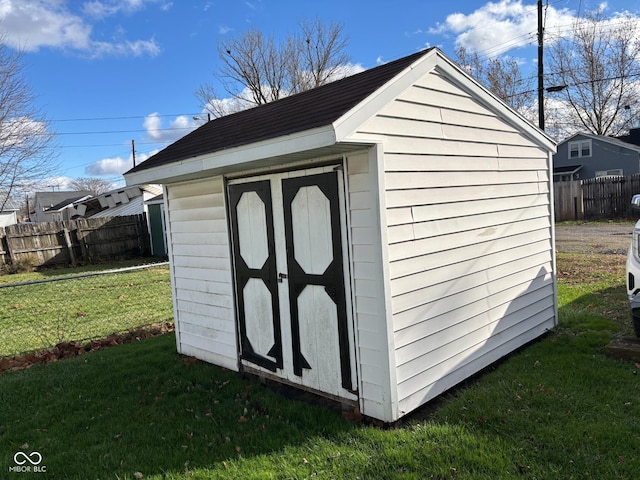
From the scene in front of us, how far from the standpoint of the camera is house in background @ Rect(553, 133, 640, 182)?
86.4 feet

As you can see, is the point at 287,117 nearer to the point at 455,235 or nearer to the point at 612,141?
the point at 455,235

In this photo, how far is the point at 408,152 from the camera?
3.55 metres

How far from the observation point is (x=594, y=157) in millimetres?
27609

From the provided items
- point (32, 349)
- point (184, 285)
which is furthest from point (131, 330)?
point (184, 285)

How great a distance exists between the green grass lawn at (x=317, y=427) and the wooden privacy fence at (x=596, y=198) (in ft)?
57.8

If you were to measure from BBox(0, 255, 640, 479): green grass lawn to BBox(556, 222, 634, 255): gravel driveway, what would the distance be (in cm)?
777

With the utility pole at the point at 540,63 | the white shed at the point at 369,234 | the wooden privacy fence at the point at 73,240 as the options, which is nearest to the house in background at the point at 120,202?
the wooden privacy fence at the point at 73,240

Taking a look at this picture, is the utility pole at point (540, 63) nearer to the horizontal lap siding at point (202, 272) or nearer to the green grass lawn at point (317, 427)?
the green grass lawn at point (317, 427)

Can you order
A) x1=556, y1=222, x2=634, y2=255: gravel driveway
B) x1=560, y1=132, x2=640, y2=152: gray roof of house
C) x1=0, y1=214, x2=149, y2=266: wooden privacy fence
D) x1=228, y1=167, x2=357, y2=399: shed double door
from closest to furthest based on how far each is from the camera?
1. x1=228, y1=167, x2=357, y2=399: shed double door
2. x1=556, y1=222, x2=634, y2=255: gravel driveway
3. x1=0, y1=214, x2=149, y2=266: wooden privacy fence
4. x1=560, y1=132, x2=640, y2=152: gray roof of house

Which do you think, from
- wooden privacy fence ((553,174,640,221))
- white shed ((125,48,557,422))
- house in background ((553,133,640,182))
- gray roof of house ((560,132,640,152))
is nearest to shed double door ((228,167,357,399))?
white shed ((125,48,557,422))

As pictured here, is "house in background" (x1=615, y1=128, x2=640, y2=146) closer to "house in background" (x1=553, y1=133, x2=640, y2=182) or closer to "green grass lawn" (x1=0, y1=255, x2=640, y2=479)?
"house in background" (x1=553, y1=133, x2=640, y2=182)

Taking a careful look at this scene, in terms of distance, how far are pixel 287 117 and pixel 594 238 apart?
13.1 metres

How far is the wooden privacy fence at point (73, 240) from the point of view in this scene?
15.2 m

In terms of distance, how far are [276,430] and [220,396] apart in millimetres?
929
